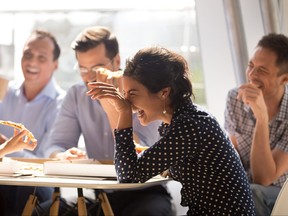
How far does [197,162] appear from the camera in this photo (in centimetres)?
162

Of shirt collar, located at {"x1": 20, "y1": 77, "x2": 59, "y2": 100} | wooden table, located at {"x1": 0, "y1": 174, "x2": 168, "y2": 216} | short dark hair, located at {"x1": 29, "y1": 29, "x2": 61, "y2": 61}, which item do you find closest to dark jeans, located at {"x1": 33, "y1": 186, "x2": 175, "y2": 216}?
wooden table, located at {"x1": 0, "y1": 174, "x2": 168, "y2": 216}

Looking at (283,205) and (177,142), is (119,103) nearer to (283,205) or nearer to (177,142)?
(177,142)

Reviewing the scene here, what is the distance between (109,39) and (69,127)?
20.8 inches

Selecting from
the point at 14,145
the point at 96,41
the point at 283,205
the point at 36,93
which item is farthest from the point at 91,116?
the point at 283,205

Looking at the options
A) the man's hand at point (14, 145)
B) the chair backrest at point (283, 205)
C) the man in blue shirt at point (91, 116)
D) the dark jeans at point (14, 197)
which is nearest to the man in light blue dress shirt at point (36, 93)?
the man in blue shirt at point (91, 116)

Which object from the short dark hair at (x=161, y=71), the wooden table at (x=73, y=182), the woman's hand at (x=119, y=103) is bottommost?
the wooden table at (x=73, y=182)

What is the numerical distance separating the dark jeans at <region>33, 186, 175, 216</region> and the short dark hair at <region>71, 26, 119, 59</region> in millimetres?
743

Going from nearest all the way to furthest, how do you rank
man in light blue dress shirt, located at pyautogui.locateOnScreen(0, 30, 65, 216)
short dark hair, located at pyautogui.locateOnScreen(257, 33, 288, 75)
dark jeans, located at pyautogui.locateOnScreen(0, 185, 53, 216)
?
1. short dark hair, located at pyautogui.locateOnScreen(257, 33, 288, 75)
2. dark jeans, located at pyautogui.locateOnScreen(0, 185, 53, 216)
3. man in light blue dress shirt, located at pyautogui.locateOnScreen(0, 30, 65, 216)

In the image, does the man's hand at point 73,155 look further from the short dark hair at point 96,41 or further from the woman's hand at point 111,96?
the short dark hair at point 96,41

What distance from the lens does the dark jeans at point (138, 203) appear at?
2.12 m

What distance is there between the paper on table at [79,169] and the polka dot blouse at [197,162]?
11 cm

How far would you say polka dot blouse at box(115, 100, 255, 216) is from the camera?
1580mm

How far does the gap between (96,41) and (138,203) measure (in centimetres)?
88

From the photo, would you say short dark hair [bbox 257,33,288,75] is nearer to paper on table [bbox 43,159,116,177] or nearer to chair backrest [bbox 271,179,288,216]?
chair backrest [bbox 271,179,288,216]
